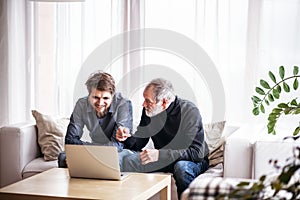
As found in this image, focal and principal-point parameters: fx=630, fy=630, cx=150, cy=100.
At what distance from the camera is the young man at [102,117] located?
4359 millimetres

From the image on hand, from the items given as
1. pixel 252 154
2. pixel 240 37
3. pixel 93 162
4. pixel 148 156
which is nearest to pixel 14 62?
pixel 148 156

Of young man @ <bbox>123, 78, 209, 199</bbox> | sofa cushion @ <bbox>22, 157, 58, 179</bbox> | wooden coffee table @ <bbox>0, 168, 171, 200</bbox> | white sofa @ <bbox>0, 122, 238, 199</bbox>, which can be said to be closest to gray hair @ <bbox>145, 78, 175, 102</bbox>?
young man @ <bbox>123, 78, 209, 199</bbox>

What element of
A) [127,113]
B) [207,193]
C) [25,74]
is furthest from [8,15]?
[207,193]

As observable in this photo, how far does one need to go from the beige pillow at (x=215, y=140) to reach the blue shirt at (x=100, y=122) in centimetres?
57

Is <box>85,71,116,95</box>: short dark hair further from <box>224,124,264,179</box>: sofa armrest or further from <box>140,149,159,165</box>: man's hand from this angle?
<box>224,124,264,179</box>: sofa armrest

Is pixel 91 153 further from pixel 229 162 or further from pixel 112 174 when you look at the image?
pixel 229 162

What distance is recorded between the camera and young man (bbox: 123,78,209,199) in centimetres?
424

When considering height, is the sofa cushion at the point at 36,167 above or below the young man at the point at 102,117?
below

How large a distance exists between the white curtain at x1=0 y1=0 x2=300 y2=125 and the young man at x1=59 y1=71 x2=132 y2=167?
0.72 m

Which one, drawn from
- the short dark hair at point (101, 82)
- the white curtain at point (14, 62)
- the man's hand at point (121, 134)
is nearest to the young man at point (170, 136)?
the man's hand at point (121, 134)

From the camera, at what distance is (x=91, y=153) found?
11.7 ft

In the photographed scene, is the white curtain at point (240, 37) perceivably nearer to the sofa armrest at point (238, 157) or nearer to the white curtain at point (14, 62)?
the sofa armrest at point (238, 157)

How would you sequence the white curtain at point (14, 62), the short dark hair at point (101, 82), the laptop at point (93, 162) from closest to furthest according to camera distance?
the laptop at point (93, 162) → the short dark hair at point (101, 82) → the white curtain at point (14, 62)

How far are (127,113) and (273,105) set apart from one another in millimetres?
1227
